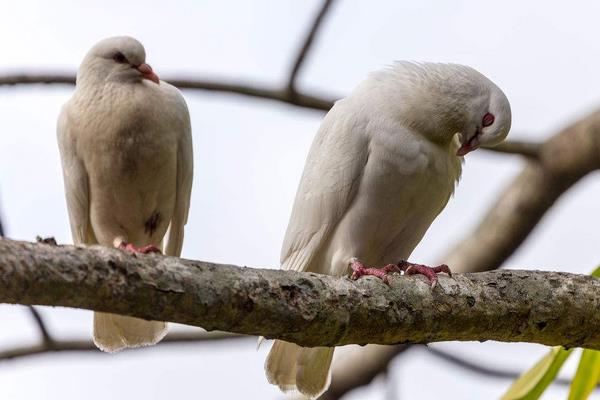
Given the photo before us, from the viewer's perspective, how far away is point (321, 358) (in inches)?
266

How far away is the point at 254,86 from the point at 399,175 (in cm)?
158

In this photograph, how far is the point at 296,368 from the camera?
666cm

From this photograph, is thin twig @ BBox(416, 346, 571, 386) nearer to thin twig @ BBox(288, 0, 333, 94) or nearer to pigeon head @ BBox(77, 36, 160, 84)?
thin twig @ BBox(288, 0, 333, 94)

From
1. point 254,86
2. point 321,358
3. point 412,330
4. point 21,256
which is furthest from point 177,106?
point 21,256

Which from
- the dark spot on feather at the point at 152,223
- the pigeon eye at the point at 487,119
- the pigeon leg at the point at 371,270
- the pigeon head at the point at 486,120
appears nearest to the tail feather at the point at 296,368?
the pigeon leg at the point at 371,270

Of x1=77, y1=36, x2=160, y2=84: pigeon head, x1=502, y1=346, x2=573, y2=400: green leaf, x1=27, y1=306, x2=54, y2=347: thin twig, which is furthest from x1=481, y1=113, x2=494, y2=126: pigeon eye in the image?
x1=27, y1=306, x2=54, y2=347: thin twig

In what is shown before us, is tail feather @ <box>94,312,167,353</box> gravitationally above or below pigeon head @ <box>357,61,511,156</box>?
below

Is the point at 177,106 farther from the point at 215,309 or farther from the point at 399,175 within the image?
the point at 215,309

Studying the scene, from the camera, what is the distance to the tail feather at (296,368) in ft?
21.8

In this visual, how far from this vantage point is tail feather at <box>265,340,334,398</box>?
21.8 ft

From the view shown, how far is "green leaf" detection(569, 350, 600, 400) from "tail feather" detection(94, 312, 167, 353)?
2.41 meters

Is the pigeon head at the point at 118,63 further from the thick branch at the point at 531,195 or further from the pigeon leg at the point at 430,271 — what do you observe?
the thick branch at the point at 531,195

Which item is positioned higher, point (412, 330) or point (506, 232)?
point (412, 330)

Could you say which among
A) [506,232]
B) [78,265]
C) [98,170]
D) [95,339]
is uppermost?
[78,265]
